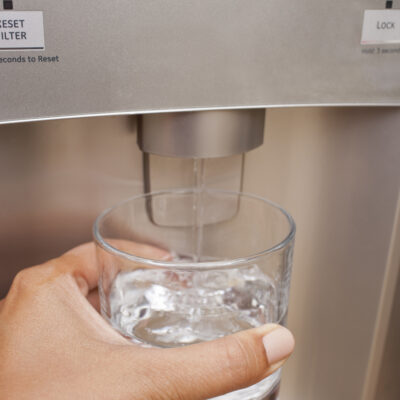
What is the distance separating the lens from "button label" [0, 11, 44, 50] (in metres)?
0.19

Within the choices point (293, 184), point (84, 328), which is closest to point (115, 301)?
point (84, 328)

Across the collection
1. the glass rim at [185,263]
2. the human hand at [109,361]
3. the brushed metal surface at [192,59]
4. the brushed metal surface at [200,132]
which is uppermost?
the brushed metal surface at [192,59]

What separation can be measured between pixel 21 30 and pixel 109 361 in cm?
14

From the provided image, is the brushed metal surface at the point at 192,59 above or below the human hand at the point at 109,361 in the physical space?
above

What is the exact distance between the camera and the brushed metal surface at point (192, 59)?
204 mm

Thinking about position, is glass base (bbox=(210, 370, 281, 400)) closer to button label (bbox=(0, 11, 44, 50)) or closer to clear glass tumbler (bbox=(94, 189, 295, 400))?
clear glass tumbler (bbox=(94, 189, 295, 400))

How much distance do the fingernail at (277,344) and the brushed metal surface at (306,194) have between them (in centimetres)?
10

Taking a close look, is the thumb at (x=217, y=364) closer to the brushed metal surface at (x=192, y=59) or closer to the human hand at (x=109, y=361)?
the human hand at (x=109, y=361)

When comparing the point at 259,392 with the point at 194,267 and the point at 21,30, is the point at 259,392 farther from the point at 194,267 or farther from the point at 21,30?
the point at 21,30

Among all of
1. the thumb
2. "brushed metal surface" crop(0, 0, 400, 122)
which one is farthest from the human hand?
"brushed metal surface" crop(0, 0, 400, 122)

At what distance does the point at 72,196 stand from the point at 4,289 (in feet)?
0.24

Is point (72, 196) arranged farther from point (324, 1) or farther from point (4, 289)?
point (324, 1)

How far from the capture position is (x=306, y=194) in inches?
12.6

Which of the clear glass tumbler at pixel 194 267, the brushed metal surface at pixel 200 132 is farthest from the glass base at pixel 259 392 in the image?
the brushed metal surface at pixel 200 132
